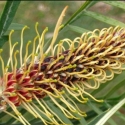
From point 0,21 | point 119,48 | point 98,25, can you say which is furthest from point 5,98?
point 98,25

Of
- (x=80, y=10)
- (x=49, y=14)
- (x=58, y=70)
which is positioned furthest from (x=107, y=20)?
(x=49, y=14)

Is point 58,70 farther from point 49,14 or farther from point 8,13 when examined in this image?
point 49,14

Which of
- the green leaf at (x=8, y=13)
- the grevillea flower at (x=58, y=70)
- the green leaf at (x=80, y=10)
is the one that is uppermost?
the green leaf at (x=8, y=13)

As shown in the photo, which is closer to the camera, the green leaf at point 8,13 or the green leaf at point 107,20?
the green leaf at point 8,13

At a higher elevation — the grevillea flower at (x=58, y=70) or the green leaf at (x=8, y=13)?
the green leaf at (x=8, y=13)

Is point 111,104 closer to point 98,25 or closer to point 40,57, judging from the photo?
point 40,57

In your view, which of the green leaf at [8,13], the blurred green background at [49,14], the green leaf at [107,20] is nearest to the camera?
the green leaf at [8,13]

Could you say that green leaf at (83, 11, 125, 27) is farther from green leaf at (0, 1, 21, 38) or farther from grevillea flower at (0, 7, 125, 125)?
green leaf at (0, 1, 21, 38)

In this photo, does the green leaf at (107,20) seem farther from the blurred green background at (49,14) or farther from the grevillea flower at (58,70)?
the blurred green background at (49,14)

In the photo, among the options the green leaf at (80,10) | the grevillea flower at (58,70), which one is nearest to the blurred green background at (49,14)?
the green leaf at (80,10)
